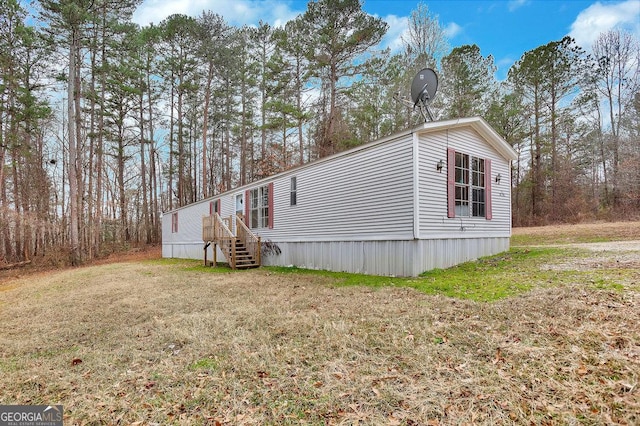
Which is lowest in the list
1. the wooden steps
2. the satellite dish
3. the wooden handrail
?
the wooden steps

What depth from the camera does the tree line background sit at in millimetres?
15664

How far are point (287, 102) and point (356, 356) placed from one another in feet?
61.8

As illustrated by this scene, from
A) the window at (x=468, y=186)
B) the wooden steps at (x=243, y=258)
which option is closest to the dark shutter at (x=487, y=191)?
the window at (x=468, y=186)

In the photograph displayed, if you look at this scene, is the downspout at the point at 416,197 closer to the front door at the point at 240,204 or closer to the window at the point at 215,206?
→ the front door at the point at 240,204

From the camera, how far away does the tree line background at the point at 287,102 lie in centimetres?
1566

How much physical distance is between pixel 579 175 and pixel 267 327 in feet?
76.3

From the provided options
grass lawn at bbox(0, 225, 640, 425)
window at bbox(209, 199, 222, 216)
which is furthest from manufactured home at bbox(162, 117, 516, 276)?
window at bbox(209, 199, 222, 216)

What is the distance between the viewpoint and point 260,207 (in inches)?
500

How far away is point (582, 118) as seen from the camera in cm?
1905

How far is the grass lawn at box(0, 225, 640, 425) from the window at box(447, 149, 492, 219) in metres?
2.64

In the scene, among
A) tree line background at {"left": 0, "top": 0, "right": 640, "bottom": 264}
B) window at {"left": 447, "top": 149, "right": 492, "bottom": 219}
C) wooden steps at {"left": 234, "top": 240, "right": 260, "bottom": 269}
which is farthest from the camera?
tree line background at {"left": 0, "top": 0, "right": 640, "bottom": 264}

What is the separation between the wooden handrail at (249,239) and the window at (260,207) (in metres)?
0.55

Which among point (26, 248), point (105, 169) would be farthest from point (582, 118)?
point (26, 248)

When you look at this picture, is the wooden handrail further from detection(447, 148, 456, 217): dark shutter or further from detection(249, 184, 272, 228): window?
detection(447, 148, 456, 217): dark shutter
